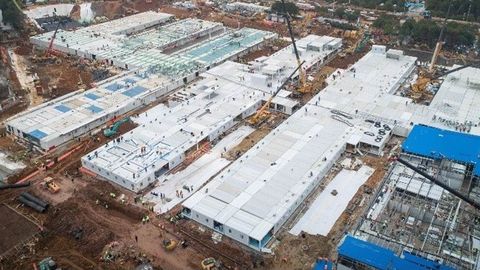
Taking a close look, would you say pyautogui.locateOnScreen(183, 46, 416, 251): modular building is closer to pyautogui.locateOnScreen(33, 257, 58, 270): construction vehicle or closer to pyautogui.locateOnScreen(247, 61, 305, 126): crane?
pyautogui.locateOnScreen(247, 61, 305, 126): crane

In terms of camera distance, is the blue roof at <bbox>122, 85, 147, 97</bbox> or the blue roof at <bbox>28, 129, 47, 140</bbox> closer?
the blue roof at <bbox>28, 129, 47, 140</bbox>

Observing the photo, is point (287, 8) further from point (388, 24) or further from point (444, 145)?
point (444, 145)

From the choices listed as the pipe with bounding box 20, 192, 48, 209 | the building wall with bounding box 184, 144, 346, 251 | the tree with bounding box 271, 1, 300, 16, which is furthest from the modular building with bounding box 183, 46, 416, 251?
the tree with bounding box 271, 1, 300, 16

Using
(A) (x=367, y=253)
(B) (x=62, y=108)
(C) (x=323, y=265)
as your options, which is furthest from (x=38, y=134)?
(A) (x=367, y=253)

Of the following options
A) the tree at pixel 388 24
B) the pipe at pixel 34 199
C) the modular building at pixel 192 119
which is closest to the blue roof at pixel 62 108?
the modular building at pixel 192 119

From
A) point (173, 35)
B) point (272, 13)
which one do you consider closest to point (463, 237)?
point (173, 35)

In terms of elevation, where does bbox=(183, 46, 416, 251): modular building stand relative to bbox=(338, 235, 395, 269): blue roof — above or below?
below

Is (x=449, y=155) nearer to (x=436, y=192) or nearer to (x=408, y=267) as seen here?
(x=436, y=192)
